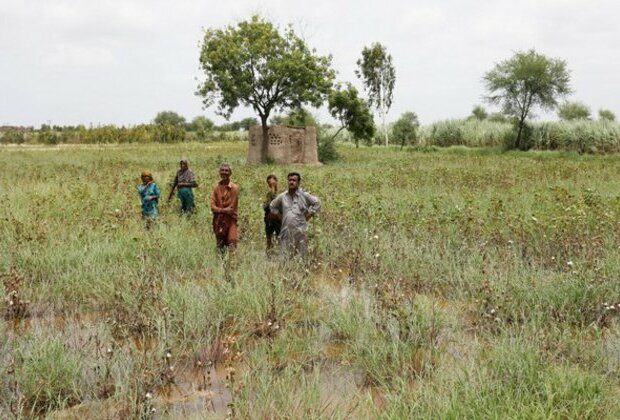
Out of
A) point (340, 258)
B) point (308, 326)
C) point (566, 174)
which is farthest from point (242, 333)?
point (566, 174)

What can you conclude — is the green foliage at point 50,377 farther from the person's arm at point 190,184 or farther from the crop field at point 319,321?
the person's arm at point 190,184

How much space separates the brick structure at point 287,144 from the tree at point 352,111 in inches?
155

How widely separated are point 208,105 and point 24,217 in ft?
58.2

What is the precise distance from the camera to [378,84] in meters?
46.0

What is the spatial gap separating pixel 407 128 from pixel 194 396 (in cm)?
4209

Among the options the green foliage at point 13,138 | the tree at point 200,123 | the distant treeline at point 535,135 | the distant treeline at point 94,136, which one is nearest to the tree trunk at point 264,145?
the distant treeline at point 535,135

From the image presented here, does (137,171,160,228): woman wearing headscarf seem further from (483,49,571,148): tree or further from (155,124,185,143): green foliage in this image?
(155,124,185,143): green foliage

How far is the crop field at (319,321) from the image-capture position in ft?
10.8

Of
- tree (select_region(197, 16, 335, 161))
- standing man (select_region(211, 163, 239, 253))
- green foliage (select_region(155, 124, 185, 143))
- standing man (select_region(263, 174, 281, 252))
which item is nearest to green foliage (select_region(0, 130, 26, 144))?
green foliage (select_region(155, 124, 185, 143))

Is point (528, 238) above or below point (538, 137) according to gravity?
below

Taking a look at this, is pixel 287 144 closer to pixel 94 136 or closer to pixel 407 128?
pixel 407 128

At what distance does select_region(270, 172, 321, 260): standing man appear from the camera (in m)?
6.38

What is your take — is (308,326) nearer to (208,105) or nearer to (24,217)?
(24,217)

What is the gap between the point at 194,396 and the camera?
3557 mm
